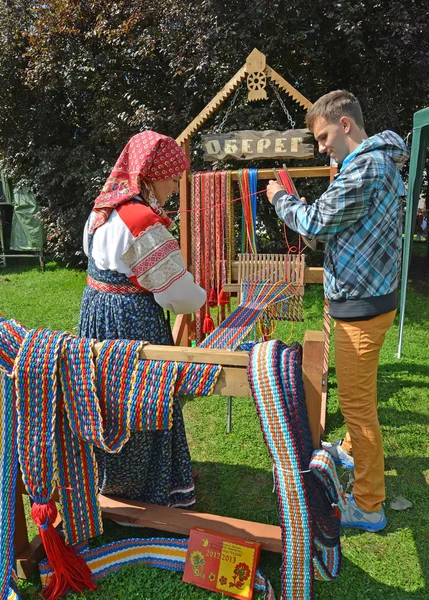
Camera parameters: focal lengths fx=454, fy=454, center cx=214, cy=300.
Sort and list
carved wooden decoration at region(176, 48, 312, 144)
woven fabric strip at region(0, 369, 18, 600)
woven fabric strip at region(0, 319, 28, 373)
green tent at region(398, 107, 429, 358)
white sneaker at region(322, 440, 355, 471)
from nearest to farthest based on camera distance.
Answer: woven fabric strip at region(0, 319, 28, 373)
woven fabric strip at region(0, 369, 18, 600)
white sneaker at region(322, 440, 355, 471)
carved wooden decoration at region(176, 48, 312, 144)
green tent at region(398, 107, 429, 358)

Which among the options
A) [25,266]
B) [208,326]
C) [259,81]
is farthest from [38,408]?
[25,266]

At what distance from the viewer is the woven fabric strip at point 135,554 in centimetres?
175

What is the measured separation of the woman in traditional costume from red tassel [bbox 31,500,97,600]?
1.08 feet

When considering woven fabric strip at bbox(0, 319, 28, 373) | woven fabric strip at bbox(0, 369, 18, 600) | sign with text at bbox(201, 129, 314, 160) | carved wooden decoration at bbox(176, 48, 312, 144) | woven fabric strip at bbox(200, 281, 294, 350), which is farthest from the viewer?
sign with text at bbox(201, 129, 314, 160)

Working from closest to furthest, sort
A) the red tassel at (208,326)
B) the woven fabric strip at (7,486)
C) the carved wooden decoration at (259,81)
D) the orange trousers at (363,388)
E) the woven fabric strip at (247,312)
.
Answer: the woven fabric strip at (7,486)
the orange trousers at (363,388)
the woven fabric strip at (247,312)
the carved wooden decoration at (259,81)
the red tassel at (208,326)

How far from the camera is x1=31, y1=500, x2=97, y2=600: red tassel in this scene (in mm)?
1525

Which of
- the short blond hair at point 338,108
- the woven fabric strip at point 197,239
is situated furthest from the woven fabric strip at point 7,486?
the woven fabric strip at point 197,239

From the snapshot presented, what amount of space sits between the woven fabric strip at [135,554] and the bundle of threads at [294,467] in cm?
51

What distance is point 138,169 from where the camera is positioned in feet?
5.31

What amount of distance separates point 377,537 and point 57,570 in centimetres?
132

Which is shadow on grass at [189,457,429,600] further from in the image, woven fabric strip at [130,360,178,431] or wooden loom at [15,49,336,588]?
woven fabric strip at [130,360,178,431]

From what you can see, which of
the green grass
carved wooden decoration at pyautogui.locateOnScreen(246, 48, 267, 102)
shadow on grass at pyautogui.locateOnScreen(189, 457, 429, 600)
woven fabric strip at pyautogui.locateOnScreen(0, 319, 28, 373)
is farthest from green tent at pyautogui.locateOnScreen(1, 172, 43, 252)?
woven fabric strip at pyautogui.locateOnScreen(0, 319, 28, 373)

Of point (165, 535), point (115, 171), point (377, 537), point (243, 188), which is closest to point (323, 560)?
point (377, 537)

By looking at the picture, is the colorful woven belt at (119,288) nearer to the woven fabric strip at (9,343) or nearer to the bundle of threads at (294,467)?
the woven fabric strip at (9,343)
